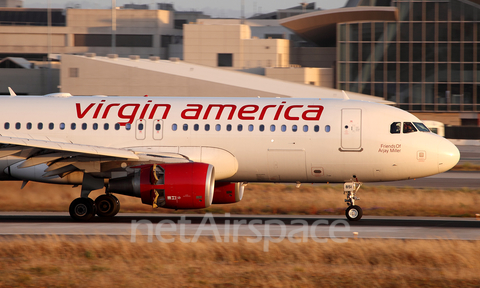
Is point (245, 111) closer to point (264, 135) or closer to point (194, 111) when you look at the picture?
point (264, 135)

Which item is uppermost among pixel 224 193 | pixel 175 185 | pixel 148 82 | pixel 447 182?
pixel 148 82

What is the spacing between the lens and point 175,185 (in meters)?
17.5

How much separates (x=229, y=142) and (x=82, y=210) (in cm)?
558

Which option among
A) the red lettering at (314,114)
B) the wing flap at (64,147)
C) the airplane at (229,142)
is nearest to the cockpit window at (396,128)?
the airplane at (229,142)

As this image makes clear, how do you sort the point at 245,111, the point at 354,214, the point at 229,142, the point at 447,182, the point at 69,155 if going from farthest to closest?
the point at 447,182 < the point at 245,111 < the point at 229,142 < the point at 354,214 < the point at 69,155

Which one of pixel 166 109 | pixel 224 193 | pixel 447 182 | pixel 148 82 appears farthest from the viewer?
pixel 148 82

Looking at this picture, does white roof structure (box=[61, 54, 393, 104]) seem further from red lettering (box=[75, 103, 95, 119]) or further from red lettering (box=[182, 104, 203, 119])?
red lettering (box=[182, 104, 203, 119])

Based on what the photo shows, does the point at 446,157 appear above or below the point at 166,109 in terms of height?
below

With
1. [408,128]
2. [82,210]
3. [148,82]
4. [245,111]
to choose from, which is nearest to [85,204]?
[82,210]

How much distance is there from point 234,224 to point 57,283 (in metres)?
8.39

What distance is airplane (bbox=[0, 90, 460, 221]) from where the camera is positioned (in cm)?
1891

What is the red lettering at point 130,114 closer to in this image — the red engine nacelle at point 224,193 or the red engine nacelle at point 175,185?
the red engine nacelle at point 175,185

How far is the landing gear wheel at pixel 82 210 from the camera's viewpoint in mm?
19281

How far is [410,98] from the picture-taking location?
7075cm
